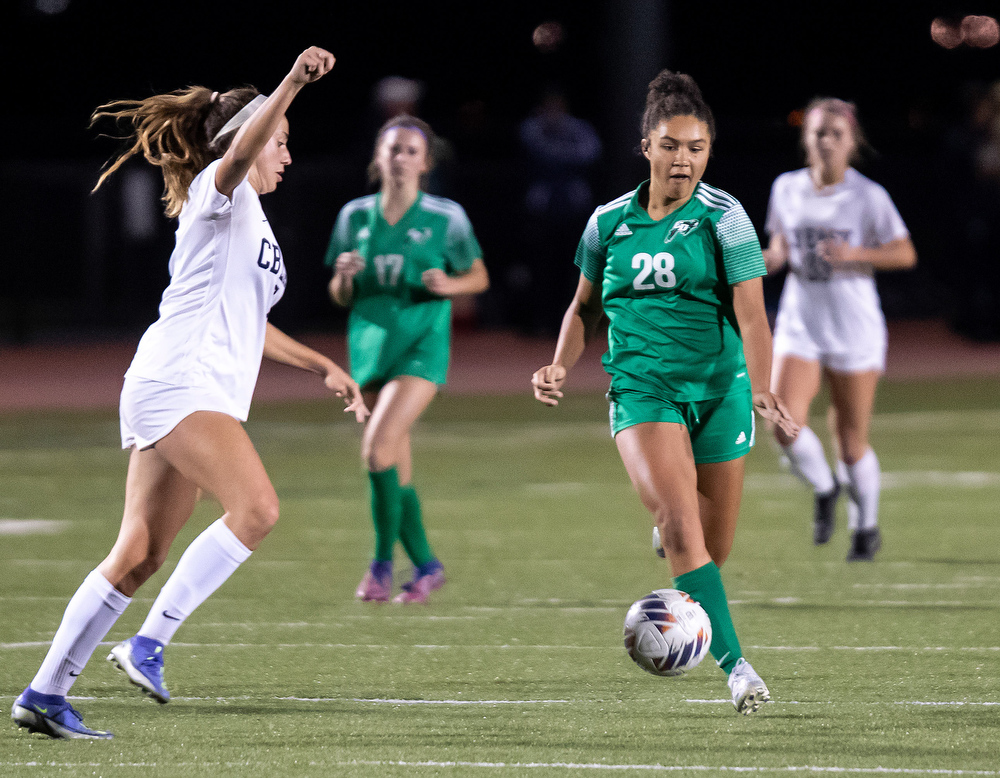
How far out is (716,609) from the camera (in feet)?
19.6

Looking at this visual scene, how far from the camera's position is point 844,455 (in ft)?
30.6

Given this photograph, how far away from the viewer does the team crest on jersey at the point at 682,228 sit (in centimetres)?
604

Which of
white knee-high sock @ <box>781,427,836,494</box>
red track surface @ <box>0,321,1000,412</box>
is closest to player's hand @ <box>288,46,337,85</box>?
white knee-high sock @ <box>781,427,836,494</box>

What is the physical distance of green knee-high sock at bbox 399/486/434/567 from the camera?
8391 millimetres

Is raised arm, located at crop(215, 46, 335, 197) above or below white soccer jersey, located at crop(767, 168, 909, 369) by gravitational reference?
above

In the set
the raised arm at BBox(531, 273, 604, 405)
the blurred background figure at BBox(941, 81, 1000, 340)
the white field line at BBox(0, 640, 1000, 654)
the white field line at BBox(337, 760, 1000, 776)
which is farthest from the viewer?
the blurred background figure at BBox(941, 81, 1000, 340)

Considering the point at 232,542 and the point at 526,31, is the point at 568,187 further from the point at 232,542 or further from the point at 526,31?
the point at 232,542

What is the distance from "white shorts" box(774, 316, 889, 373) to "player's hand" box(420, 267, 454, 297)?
1.90 m

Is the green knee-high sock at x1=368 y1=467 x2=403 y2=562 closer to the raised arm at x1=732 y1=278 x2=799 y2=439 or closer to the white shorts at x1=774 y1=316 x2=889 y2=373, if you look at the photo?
the white shorts at x1=774 y1=316 x2=889 y2=373

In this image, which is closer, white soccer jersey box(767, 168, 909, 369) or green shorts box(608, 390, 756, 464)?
green shorts box(608, 390, 756, 464)

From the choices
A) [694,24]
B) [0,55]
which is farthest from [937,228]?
[0,55]

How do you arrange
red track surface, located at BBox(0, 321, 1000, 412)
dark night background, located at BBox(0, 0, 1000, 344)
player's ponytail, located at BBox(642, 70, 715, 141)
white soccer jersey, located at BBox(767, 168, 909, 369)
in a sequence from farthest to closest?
dark night background, located at BBox(0, 0, 1000, 344) < red track surface, located at BBox(0, 321, 1000, 412) < white soccer jersey, located at BBox(767, 168, 909, 369) < player's ponytail, located at BBox(642, 70, 715, 141)

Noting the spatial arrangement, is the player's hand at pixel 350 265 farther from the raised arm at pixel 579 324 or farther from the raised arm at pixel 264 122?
the raised arm at pixel 264 122

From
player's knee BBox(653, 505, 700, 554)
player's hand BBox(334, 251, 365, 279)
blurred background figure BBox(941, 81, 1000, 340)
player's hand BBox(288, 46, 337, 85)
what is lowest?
blurred background figure BBox(941, 81, 1000, 340)
